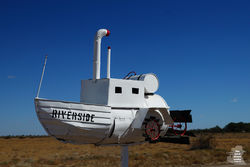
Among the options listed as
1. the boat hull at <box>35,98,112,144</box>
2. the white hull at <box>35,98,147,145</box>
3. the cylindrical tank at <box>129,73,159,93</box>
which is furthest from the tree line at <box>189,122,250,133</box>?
the boat hull at <box>35,98,112,144</box>

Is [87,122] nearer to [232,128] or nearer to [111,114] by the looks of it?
[111,114]

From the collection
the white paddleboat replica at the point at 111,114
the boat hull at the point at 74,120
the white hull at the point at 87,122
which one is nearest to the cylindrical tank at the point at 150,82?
the white paddleboat replica at the point at 111,114

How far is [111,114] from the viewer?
11570 millimetres

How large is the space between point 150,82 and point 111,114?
3062mm

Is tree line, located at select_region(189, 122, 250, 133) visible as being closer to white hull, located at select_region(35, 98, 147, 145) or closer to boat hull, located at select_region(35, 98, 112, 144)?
white hull, located at select_region(35, 98, 147, 145)

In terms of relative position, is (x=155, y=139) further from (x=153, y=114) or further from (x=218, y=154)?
(x=218, y=154)

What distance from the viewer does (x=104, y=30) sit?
509 inches

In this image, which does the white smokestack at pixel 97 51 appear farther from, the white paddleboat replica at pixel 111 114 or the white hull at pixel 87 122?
the white hull at pixel 87 122

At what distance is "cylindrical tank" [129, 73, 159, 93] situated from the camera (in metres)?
13.6

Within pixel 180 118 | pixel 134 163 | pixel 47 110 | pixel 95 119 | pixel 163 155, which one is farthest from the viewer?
pixel 163 155

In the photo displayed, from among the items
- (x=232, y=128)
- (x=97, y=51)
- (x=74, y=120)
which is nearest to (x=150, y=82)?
(x=97, y=51)

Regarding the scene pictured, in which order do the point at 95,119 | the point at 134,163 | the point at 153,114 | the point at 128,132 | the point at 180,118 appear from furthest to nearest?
the point at 134,163 → the point at 180,118 → the point at 153,114 → the point at 128,132 → the point at 95,119

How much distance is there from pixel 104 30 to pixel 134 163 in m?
17.1

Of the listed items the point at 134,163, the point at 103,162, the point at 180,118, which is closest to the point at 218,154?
the point at 134,163
